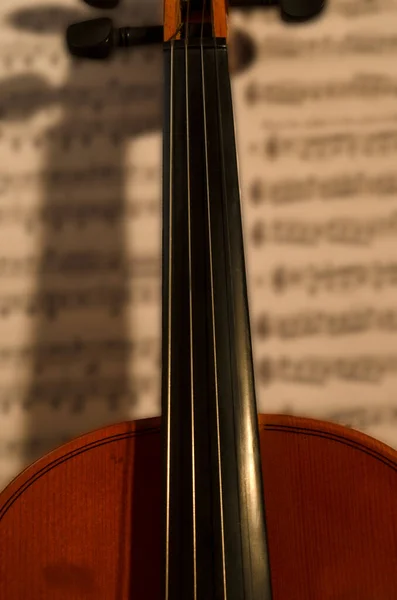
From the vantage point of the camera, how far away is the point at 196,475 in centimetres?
56

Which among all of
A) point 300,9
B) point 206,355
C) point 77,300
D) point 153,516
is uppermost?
point 300,9

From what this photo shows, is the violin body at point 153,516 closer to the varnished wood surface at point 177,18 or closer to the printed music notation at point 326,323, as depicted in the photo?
the printed music notation at point 326,323

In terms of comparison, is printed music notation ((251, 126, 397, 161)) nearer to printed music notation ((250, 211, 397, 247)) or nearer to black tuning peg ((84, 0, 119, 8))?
printed music notation ((250, 211, 397, 247))

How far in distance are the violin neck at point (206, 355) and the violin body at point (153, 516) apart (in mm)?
38

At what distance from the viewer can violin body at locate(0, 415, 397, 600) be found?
22.0 inches

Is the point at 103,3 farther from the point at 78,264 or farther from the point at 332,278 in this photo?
the point at 332,278

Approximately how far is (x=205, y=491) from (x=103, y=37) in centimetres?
57

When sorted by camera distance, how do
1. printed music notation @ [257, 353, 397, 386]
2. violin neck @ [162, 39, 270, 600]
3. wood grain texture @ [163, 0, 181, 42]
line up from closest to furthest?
violin neck @ [162, 39, 270, 600]
wood grain texture @ [163, 0, 181, 42]
printed music notation @ [257, 353, 397, 386]

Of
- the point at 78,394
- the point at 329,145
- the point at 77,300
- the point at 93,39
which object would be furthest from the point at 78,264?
the point at 329,145

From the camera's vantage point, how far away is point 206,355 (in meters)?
0.61

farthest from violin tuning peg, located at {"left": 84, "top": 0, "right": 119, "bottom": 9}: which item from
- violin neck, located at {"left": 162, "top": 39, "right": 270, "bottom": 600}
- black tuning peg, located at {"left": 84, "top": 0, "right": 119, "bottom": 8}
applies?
violin neck, located at {"left": 162, "top": 39, "right": 270, "bottom": 600}

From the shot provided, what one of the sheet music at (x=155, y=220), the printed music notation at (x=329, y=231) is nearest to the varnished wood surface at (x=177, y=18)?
the sheet music at (x=155, y=220)

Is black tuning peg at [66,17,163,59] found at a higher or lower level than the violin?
higher

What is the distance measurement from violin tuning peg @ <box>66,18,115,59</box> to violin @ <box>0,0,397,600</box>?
0.82ft
